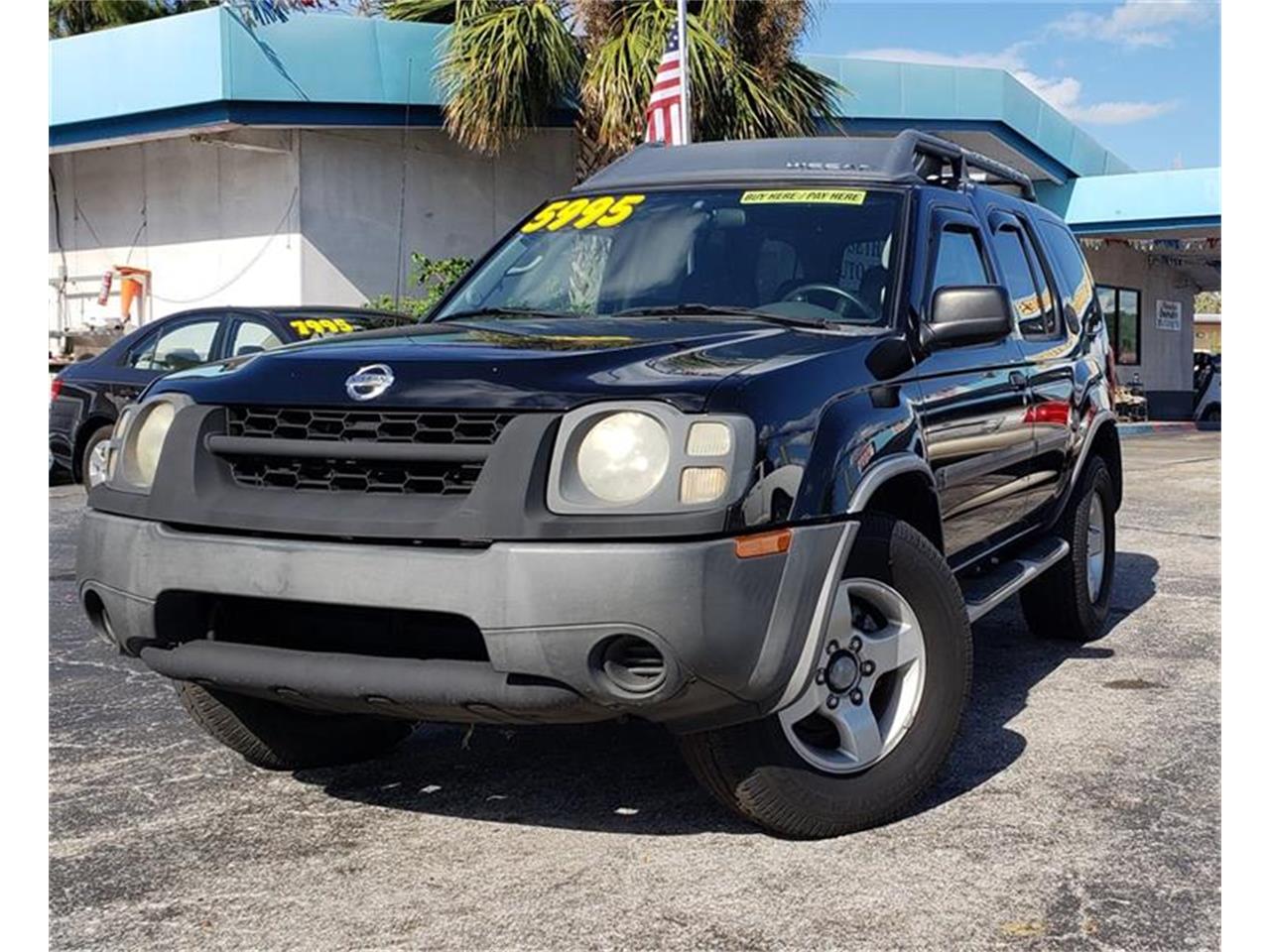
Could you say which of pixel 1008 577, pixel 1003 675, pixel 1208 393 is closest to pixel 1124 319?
pixel 1208 393

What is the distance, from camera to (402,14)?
15992 mm

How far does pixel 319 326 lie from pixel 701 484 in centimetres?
721

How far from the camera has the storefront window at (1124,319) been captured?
2886 centimetres

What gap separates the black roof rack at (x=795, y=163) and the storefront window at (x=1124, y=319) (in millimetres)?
24751

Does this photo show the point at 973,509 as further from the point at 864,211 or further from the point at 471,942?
the point at 471,942

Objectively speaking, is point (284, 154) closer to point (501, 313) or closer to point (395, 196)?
point (395, 196)

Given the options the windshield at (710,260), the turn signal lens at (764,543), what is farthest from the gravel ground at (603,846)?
the windshield at (710,260)

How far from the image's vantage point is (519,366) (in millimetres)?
3270

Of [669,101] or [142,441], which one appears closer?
[142,441]

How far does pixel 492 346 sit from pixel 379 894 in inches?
53.4

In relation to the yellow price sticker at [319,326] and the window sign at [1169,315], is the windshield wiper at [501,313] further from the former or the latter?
the window sign at [1169,315]

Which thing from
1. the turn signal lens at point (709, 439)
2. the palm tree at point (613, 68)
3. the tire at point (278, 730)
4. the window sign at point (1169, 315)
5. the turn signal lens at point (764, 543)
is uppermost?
the palm tree at point (613, 68)

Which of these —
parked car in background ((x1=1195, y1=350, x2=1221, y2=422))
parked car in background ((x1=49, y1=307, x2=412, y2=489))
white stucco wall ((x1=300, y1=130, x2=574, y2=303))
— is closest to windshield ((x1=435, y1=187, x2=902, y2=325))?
parked car in background ((x1=49, y1=307, x2=412, y2=489))

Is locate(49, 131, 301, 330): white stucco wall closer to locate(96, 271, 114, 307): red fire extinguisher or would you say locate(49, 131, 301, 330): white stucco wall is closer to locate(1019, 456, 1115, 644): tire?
locate(96, 271, 114, 307): red fire extinguisher
